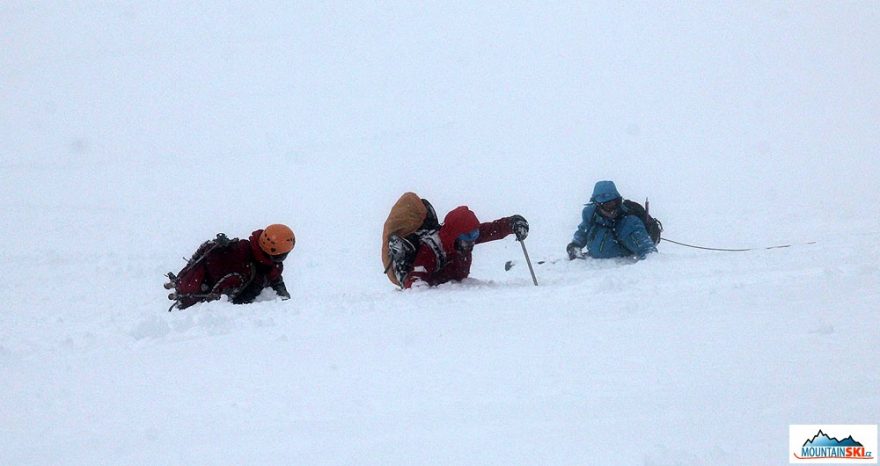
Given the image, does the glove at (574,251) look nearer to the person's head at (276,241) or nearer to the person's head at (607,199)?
the person's head at (607,199)

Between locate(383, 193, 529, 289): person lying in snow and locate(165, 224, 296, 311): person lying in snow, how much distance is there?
1029 millimetres

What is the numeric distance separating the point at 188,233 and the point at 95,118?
88.7 feet

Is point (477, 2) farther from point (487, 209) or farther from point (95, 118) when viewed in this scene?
point (487, 209)

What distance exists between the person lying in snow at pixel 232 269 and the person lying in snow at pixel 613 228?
136 inches

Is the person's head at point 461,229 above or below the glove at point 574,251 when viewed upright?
above

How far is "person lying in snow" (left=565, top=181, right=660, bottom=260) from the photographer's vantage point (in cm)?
800

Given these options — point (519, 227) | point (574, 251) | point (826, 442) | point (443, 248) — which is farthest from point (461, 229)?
point (826, 442)

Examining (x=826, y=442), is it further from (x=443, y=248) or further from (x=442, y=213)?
(x=442, y=213)

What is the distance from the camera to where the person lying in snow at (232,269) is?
22.2 feet

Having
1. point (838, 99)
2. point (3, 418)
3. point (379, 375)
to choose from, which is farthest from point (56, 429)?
point (838, 99)

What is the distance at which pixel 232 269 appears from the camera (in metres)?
6.93

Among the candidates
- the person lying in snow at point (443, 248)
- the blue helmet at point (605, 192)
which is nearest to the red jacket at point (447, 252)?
the person lying in snow at point (443, 248)

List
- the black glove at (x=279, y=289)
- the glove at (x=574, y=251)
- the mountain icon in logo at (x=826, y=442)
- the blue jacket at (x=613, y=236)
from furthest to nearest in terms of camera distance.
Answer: the glove at (x=574, y=251) → the blue jacket at (x=613, y=236) → the black glove at (x=279, y=289) → the mountain icon in logo at (x=826, y=442)

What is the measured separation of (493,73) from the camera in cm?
4794
